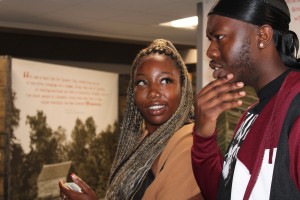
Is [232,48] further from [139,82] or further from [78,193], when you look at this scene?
[78,193]

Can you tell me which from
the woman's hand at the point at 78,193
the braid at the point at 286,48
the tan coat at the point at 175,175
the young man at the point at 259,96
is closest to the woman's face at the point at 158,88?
the tan coat at the point at 175,175

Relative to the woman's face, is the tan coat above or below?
below

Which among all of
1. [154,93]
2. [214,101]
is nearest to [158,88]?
[154,93]

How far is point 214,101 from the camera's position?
1.19 meters

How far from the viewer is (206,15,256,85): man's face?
1133 millimetres

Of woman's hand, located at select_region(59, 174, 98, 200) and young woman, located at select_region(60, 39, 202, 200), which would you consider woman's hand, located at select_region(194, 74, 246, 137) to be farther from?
woman's hand, located at select_region(59, 174, 98, 200)

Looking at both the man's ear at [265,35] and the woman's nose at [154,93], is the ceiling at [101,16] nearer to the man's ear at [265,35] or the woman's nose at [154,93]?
the woman's nose at [154,93]

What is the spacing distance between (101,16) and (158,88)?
360cm

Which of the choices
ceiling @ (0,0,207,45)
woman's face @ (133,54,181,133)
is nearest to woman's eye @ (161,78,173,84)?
woman's face @ (133,54,181,133)

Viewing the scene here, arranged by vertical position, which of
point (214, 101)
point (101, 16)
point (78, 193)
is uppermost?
point (101, 16)

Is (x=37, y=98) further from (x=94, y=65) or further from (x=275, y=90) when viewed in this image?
(x=275, y=90)

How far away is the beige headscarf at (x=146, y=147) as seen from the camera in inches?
66.5

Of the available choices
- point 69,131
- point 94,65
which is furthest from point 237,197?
point 94,65

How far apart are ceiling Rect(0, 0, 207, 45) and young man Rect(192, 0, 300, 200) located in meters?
3.32
